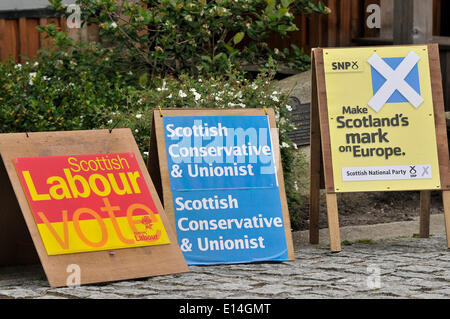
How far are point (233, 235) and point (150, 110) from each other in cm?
158

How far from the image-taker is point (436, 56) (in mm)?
5973

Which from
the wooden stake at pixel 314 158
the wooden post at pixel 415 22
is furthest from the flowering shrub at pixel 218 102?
the wooden post at pixel 415 22

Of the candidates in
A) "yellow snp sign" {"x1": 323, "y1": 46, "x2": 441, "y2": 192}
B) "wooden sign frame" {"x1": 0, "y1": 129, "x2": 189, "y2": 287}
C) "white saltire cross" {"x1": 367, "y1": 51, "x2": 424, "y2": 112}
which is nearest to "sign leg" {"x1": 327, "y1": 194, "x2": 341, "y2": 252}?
"yellow snp sign" {"x1": 323, "y1": 46, "x2": 441, "y2": 192}

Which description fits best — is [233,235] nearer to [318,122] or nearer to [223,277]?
[223,277]

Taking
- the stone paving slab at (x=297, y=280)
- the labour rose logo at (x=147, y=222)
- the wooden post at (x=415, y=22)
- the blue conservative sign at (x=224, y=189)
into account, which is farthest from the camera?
the wooden post at (x=415, y=22)

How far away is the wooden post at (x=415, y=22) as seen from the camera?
7.28m

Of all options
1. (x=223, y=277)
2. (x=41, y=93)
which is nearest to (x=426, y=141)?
(x=223, y=277)

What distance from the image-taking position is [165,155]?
5.31 meters

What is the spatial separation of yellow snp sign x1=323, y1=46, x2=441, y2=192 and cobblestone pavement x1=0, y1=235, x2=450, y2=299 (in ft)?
1.85

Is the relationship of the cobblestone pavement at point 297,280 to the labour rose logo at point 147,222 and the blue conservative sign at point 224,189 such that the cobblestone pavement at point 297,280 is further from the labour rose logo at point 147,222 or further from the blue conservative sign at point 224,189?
the labour rose logo at point 147,222

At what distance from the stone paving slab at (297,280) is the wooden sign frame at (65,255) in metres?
0.07

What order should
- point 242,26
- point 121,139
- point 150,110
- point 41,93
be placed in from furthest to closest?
point 242,26
point 41,93
point 150,110
point 121,139

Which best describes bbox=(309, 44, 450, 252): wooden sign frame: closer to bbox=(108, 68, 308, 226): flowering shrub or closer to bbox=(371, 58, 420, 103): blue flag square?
bbox=(371, 58, 420, 103): blue flag square

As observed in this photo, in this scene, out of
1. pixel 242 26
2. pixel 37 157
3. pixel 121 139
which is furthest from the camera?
pixel 242 26
